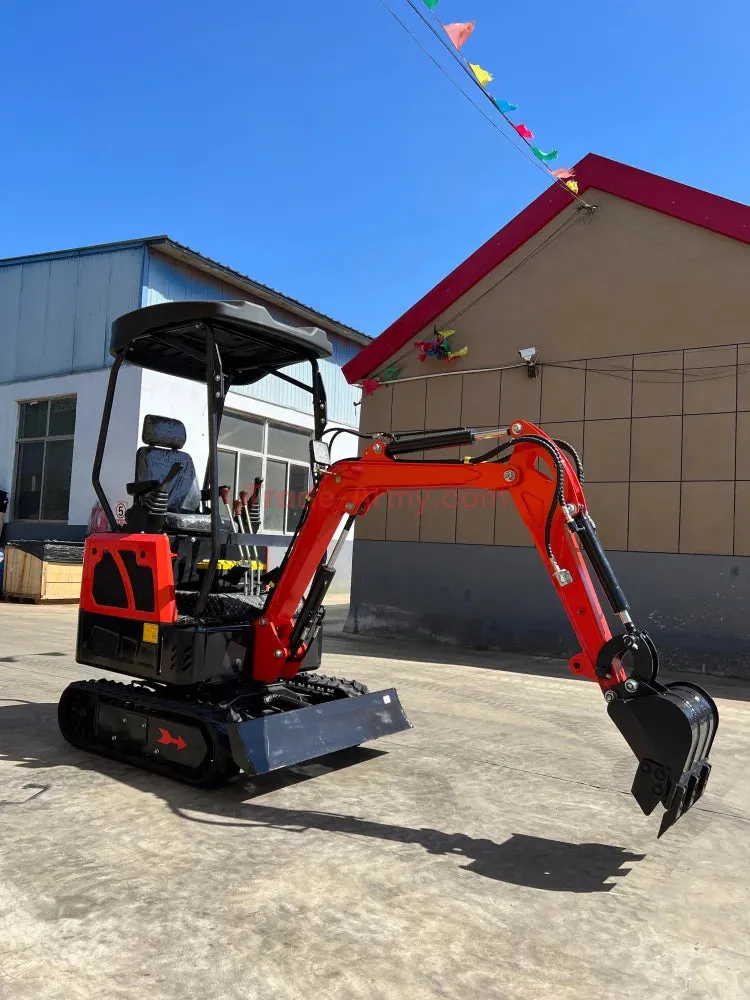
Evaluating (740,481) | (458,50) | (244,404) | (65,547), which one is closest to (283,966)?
(458,50)

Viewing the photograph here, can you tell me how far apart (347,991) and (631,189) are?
9.63m

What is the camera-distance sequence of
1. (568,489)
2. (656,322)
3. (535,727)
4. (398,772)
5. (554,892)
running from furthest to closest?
(656,322) → (535,727) → (398,772) → (568,489) → (554,892)

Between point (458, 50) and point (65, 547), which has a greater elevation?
point (458, 50)

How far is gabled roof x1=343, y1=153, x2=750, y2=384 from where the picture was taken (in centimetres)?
927

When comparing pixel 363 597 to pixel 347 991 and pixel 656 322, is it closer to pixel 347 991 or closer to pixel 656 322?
pixel 656 322

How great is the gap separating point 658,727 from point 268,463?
51.9 feet

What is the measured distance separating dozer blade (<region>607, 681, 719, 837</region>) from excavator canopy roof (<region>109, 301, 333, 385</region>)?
2.90 m

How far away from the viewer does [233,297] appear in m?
17.0

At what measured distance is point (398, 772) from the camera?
487 centimetres

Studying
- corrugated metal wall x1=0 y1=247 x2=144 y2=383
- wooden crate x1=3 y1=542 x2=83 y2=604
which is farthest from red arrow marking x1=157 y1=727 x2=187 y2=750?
corrugated metal wall x1=0 y1=247 x2=144 y2=383

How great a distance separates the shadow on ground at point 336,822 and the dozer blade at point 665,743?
1.29ft

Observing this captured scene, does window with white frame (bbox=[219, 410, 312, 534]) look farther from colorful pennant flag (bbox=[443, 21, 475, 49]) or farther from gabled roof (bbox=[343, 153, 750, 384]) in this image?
colorful pennant flag (bbox=[443, 21, 475, 49])

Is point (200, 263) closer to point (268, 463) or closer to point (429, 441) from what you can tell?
point (268, 463)

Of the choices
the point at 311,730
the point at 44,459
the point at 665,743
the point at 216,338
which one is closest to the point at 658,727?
the point at 665,743
